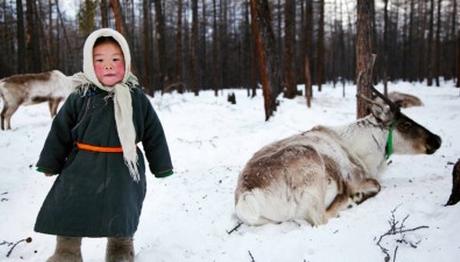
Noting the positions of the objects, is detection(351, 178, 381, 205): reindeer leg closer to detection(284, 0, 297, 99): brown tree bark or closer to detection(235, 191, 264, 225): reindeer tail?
detection(235, 191, 264, 225): reindeer tail

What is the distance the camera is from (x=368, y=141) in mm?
5188

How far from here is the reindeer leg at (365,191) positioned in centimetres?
457

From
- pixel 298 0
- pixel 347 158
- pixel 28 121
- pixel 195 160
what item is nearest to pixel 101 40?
pixel 347 158

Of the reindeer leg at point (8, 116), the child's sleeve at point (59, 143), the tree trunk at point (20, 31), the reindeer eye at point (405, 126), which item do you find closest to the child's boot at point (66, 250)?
the child's sleeve at point (59, 143)

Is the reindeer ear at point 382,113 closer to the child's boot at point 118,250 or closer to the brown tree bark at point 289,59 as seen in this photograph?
the child's boot at point 118,250

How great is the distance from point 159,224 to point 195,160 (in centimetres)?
305

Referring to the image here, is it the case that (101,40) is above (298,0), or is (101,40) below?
below

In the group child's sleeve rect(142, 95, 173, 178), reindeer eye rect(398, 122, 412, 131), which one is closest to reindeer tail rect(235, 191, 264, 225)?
child's sleeve rect(142, 95, 173, 178)

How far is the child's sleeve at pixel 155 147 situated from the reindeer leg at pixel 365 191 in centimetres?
244

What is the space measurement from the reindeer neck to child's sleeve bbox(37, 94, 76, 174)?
345 centimetres

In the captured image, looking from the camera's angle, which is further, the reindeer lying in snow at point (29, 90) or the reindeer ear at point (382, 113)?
the reindeer lying in snow at point (29, 90)

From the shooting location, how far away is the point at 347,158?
191 inches

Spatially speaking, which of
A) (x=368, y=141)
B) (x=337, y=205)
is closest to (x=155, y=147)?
(x=337, y=205)

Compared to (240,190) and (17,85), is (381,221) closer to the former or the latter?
(240,190)
